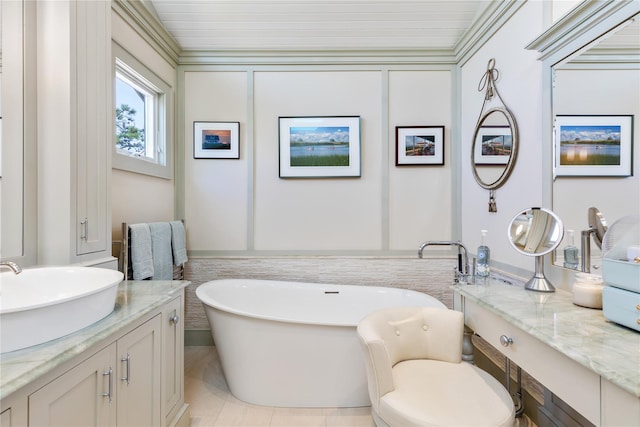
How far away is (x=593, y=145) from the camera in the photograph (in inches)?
51.4

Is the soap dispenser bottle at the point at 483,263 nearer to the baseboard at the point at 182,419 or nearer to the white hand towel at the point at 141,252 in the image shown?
the baseboard at the point at 182,419

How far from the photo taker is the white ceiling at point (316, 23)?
231cm

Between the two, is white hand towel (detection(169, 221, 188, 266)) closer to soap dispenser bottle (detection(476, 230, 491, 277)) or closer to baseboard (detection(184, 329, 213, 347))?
baseboard (detection(184, 329, 213, 347))

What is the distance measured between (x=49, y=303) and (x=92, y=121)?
3.47ft

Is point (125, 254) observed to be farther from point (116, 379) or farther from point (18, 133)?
point (116, 379)

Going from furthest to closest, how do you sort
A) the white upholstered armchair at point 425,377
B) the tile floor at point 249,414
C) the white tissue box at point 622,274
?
the tile floor at point 249,414
the white upholstered armchair at point 425,377
the white tissue box at point 622,274

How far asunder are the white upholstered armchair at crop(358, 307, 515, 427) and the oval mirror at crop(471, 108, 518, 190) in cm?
111

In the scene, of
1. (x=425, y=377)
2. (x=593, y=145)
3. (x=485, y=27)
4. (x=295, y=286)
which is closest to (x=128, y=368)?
(x=425, y=377)

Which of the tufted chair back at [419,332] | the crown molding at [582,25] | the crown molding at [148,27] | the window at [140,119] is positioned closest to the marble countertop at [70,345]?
the tufted chair back at [419,332]

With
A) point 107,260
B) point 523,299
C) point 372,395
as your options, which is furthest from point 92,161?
point 523,299

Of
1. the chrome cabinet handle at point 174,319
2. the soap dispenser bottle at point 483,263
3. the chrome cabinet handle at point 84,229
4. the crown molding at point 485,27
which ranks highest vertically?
the crown molding at point 485,27

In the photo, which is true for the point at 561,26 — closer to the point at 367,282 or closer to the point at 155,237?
the point at 367,282

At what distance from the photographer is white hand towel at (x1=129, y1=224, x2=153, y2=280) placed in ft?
6.09

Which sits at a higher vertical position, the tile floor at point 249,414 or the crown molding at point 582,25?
the crown molding at point 582,25
